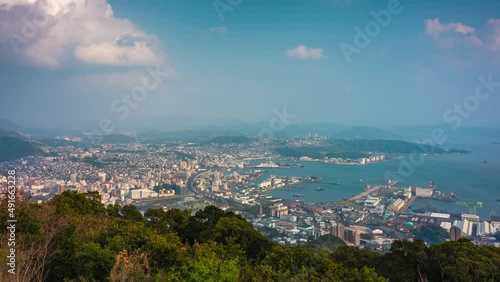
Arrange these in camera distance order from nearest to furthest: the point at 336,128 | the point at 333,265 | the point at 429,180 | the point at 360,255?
the point at 333,265 → the point at 360,255 → the point at 429,180 → the point at 336,128

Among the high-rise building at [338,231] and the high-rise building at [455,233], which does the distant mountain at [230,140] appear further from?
the high-rise building at [455,233]

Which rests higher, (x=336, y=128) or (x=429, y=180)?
(x=336, y=128)

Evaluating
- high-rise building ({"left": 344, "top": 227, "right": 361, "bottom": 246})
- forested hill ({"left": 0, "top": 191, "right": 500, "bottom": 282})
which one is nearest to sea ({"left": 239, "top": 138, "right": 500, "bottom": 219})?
high-rise building ({"left": 344, "top": 227, "right": 361, "bottom": 246})

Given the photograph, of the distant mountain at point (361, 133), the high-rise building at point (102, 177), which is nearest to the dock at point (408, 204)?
the high-rise building at point (102, 177)

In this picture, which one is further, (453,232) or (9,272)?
(453,232)

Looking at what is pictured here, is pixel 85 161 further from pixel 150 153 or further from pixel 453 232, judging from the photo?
pixel 453 232

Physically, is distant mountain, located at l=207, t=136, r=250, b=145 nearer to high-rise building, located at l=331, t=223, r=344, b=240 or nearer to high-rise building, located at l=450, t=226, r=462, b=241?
high-rise building, located at l=331, t=223, r=344, b=240

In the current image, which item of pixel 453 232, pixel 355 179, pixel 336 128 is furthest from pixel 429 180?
pixel 336 128
